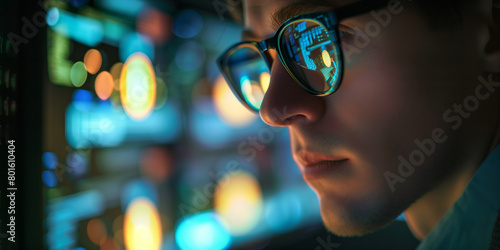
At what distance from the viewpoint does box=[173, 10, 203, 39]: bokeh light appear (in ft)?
5.18

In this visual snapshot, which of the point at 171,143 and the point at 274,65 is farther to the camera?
the point at 171,143

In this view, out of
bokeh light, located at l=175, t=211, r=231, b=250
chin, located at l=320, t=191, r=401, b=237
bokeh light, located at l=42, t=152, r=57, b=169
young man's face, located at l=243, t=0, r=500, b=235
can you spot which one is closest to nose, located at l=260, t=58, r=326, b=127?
young man's face, located at l=243, t=0, r=500, b=235

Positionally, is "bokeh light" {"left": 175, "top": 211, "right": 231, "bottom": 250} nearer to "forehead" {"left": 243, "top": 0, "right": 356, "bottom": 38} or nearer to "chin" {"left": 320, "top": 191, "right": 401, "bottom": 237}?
"chin" {"left": 320, "top": 191, "right": 401, "bottom": 237}

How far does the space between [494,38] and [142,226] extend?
135 cm

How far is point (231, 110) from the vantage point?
5.17ft

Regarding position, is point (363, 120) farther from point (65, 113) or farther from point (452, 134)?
point (65, 113)

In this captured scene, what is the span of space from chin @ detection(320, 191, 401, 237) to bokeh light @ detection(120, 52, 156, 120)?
0.96 metres

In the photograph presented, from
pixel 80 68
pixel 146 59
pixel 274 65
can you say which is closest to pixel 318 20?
pixel 274 65

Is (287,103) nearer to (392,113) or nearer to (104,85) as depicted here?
(392,113)

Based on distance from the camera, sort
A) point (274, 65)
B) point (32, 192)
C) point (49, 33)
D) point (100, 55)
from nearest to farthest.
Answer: point (274, 65) < point (32, 192) < point (49, 33) < point (100, 55)

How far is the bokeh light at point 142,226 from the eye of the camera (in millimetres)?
1368

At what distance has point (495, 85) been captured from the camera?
473 millimetres

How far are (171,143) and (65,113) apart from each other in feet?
2.17

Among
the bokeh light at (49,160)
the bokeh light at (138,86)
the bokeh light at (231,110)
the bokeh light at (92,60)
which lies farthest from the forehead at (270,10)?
the bokeh light at (231,110)
